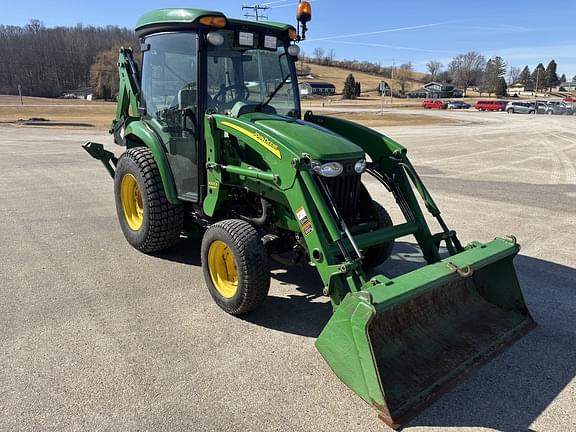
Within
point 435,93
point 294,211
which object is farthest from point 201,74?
point 435,93

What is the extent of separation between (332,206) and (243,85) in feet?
5.55

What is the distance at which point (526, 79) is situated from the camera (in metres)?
129

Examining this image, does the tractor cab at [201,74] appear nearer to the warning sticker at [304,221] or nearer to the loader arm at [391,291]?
the loader arm at [391,291]

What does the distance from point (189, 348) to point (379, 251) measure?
2170 millimetres

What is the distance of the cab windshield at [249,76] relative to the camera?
14.3 feet

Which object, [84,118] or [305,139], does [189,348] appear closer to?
[305,139]

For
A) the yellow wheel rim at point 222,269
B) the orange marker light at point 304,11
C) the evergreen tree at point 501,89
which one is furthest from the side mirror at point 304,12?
the evergreen tree at point 501,89

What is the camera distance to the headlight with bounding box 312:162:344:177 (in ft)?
11.9

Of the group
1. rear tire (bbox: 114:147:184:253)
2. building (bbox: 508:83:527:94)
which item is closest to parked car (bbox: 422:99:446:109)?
rear tire (bbox: 114:147:184:253)

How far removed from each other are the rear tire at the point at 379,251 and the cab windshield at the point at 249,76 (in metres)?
1.36

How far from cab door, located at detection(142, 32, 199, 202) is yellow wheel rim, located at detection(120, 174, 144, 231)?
2.78 ft

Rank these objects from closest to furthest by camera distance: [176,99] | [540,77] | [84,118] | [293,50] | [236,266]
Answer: [236,266] → [176,99] → [293,50] → [84,118] → [540,77]

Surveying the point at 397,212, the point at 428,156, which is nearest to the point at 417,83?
the point at 428,156

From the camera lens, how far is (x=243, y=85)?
4559mm
